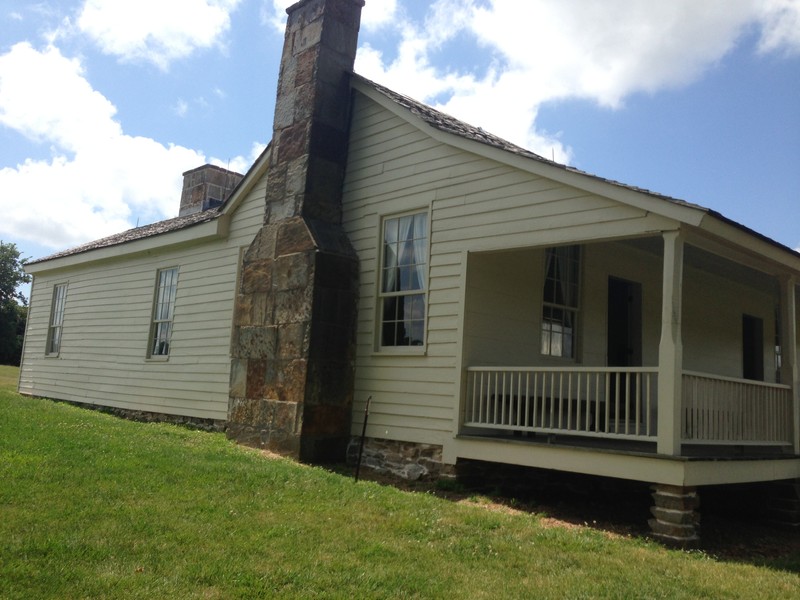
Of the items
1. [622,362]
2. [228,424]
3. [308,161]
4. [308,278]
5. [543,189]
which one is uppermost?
[308,161]

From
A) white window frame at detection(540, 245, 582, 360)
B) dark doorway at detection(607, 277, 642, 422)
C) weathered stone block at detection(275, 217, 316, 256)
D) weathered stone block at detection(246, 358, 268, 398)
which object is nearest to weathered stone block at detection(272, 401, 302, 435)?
weathered stone block at detection(246, 358, 268, 398)

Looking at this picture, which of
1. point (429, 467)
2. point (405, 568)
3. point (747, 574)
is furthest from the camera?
point (429, 467)

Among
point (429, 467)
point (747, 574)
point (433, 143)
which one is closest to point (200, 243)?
point (433, 143)

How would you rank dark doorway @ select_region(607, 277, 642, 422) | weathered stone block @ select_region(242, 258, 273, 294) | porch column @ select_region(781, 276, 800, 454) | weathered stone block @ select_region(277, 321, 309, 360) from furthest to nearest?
dark doorway @ select_region(607, 277, 642, 422) → weathered stone block @ select_region(242, 258, 273, 294) → weathered stone block @ select_region(277, 321, 309, 360) → porch column @ select_region(781, 276, 800, 454)

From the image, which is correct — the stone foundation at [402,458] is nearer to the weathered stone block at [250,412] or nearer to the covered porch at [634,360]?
the covered porch at [634,360]

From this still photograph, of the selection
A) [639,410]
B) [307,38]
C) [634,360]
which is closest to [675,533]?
[639,410]

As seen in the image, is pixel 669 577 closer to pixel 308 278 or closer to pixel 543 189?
pixel 543 189

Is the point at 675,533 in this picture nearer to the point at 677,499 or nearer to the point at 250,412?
the point at 677,499

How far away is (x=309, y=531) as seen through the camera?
635 centimetres

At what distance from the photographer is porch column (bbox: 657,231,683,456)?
24.0ft

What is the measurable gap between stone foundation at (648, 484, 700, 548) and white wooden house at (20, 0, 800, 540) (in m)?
0.02

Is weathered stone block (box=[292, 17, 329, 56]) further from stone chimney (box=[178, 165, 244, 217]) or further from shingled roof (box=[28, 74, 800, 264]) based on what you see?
stone chimney (box=[178, 165, 244, 217])

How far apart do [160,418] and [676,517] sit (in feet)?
34.1

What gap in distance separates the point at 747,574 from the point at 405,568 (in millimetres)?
2982
